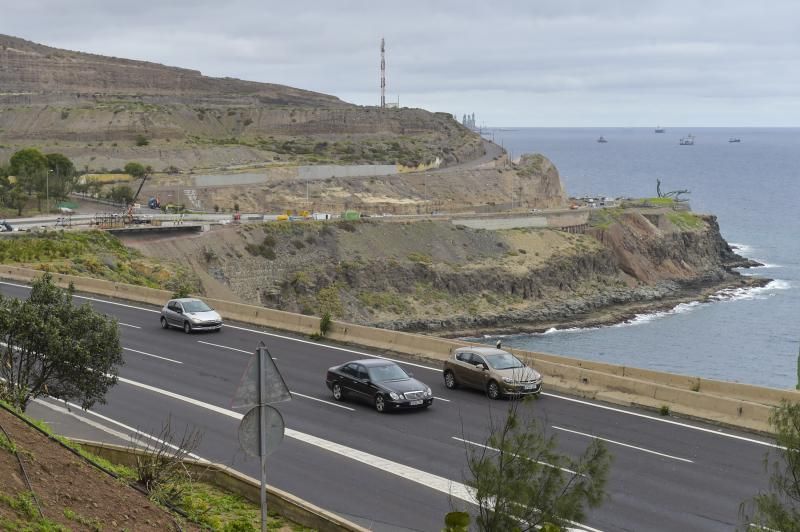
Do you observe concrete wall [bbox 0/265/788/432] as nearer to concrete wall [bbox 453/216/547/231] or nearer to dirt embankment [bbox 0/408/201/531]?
dirt embankment [bbox 0/408/201/531]

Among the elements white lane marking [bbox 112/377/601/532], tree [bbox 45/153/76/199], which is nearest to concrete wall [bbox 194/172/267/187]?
tree [bbox 45/153/76/199]

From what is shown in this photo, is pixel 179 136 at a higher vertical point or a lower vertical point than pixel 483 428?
higher

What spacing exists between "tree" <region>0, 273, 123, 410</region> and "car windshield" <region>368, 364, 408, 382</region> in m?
6.58

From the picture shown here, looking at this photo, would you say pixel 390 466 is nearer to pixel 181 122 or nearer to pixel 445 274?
pixel 445 274

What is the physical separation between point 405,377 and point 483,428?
3.04 metres

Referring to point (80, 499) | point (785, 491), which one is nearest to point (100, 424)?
point (80, 499)

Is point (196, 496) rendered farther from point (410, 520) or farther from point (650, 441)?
point (650, 441)

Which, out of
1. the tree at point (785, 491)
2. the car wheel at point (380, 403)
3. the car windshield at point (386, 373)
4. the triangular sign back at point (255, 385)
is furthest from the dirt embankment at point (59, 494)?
the car windshield at point (386, 373)

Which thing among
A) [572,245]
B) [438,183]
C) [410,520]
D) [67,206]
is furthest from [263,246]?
[410,520]

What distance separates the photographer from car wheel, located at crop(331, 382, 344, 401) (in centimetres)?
2358

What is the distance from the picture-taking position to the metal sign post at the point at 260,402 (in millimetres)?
9883

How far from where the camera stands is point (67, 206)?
263 feet

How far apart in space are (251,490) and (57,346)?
15.5ft

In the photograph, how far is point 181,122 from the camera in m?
134
